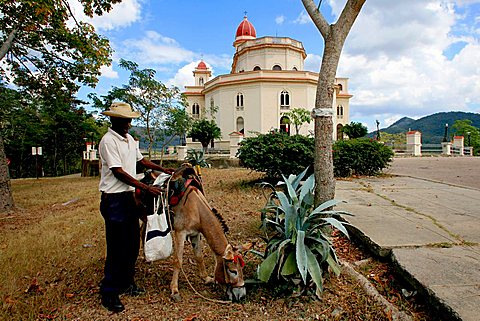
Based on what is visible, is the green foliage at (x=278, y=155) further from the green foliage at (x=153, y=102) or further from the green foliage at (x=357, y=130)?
the green foliage at (x=357, y=130)

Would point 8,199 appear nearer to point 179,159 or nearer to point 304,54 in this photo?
point 179,159

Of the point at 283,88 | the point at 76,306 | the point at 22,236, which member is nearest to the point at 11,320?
the point at 76,306

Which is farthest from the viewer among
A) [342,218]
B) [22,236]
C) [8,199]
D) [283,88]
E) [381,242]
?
[283,88]

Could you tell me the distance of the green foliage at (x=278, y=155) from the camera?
24.1 ft

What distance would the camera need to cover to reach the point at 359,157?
9.29 m

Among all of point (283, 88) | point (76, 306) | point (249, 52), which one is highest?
point (249, 52)

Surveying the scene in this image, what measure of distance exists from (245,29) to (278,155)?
121ft

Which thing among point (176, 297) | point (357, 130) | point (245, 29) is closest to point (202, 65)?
point (245, 29)

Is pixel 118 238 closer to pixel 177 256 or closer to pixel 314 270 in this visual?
pixel 177 256

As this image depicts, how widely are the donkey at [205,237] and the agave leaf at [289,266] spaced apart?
0.35 metres

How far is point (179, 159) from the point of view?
63.3 feet

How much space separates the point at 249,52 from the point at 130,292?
3298 cm

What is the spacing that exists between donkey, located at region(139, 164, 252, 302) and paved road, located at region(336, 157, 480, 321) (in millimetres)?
1469

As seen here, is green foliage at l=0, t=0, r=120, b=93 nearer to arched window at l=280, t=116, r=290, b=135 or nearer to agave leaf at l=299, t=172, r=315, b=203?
agave leaf at l=299, t=172, r=315, b=203
